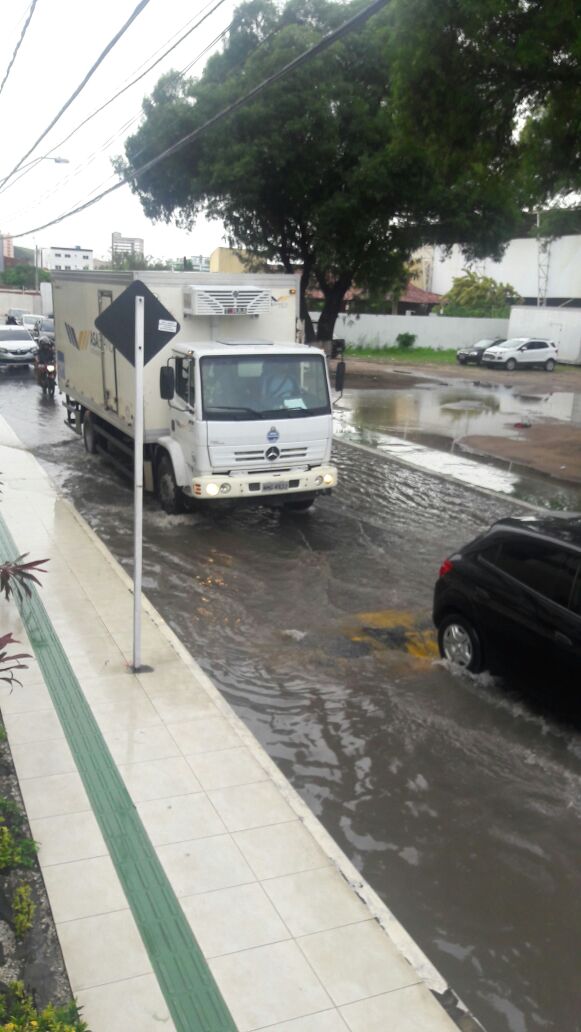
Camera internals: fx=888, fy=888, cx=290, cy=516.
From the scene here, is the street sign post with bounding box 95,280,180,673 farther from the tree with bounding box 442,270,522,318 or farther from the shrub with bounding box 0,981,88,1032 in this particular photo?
the tree with bounding box 442,270,522,318

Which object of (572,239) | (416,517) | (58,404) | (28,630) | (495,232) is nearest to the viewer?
(28,630)

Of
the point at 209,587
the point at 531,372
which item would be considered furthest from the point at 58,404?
the point at 531,372

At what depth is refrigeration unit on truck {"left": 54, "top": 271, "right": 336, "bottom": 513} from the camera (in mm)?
11023

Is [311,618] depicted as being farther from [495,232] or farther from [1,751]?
[495,232]

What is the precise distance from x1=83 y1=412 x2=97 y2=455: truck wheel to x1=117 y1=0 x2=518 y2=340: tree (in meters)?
15.0

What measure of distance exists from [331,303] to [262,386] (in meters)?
25.4

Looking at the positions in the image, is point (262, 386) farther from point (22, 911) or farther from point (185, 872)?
point (22, 911)

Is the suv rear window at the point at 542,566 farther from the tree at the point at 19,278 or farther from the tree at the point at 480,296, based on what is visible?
the tree at the point at 19,278

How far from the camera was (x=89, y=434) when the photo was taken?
1650cm

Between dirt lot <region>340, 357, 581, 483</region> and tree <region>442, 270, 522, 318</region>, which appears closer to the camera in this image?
dirt lot <region>340, 357, 581, 483</region>

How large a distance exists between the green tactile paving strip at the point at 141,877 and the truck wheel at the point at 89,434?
9442mm

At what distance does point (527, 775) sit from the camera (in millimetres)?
6074

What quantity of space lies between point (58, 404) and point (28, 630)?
16.4 meters

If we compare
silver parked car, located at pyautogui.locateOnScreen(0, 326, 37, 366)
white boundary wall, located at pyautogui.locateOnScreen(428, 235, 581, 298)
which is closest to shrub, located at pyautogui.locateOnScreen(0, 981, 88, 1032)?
silver parked car, located at pyautogui.locateOnScreen(0, 326, 37, 366)
